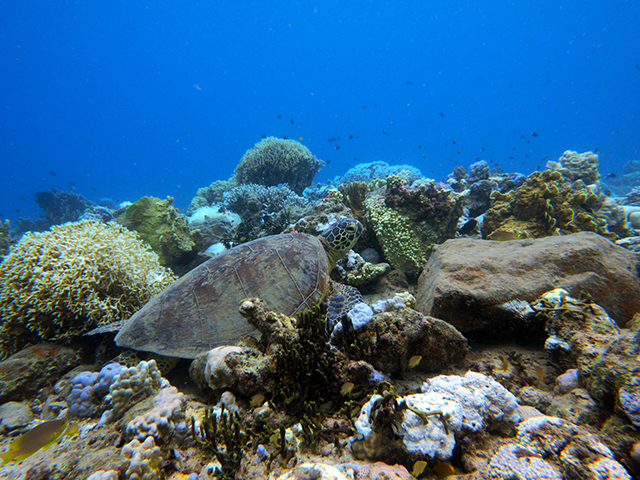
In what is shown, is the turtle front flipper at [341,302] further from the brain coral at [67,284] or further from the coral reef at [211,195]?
the coral reef at [211,195]

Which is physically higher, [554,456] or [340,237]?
[340,237]

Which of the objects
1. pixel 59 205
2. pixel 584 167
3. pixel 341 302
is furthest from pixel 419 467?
pixel 59 205

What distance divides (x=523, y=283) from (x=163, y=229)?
7.14 metres

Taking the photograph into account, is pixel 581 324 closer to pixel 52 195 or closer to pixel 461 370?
pixel 461 370

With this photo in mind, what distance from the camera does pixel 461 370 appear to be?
2467 millimetres

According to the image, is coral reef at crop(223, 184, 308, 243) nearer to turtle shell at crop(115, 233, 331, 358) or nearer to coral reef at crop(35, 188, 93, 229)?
turtle shell at crop(115, 233, 331, 358)

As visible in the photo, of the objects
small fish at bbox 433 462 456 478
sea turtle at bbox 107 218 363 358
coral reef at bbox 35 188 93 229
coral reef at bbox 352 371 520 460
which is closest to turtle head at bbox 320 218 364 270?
sea turtle at bbox 107 218 363 358

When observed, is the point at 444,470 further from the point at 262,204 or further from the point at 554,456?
the point at 262,204

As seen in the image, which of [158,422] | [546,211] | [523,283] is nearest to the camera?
[158,422]

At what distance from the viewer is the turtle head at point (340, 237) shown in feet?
14.8

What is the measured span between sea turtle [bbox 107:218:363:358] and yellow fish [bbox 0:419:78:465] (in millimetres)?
960


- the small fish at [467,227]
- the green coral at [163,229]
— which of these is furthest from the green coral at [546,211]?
the green coral at [163,229]

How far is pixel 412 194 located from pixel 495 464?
432cm

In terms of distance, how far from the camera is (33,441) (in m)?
1.88
